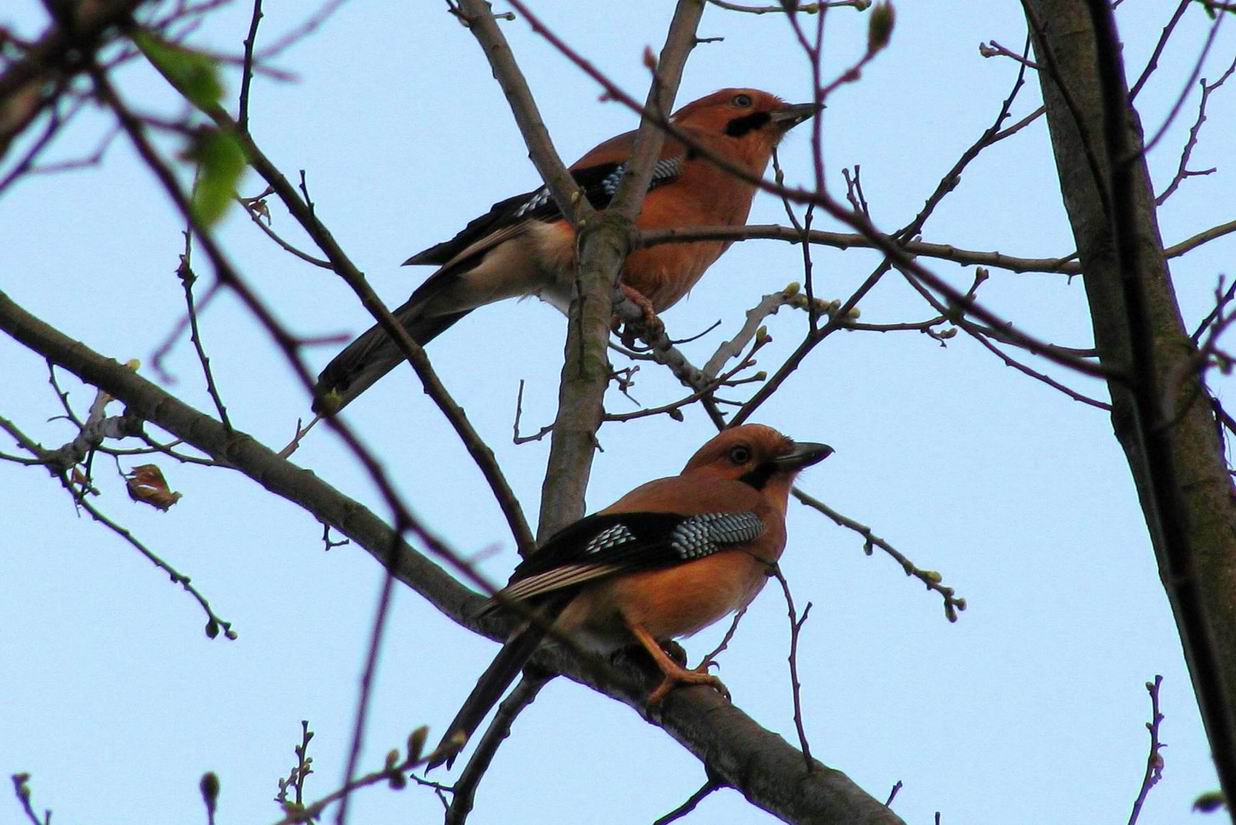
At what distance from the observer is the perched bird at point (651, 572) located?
4824 millimetres

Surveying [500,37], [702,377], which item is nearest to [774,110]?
[500,37]

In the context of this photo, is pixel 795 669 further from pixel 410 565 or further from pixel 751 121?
pixel 751 121

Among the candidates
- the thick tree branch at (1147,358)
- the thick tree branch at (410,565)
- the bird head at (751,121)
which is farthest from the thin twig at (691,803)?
the bird head at (751,121)

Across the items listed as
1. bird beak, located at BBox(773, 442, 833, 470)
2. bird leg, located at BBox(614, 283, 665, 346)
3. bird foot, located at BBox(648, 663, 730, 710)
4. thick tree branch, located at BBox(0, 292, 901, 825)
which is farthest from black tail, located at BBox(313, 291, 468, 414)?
bird foot, located at BBox(648, 663, 730, 710)

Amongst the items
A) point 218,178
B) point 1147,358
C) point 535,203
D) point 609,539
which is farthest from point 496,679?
point 535,203

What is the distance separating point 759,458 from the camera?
668 centimetres

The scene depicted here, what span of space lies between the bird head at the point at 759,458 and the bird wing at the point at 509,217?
149 cm

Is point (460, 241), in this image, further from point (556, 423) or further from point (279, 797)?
point (279, 797)

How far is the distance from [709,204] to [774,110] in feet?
3.13

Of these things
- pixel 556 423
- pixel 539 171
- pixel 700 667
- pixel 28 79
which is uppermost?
pixel 539 171

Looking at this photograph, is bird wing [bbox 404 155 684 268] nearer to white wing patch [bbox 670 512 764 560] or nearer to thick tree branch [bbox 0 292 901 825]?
white wing patch [bbox 670 512 764 560]

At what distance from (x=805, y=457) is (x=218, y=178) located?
16.6ft

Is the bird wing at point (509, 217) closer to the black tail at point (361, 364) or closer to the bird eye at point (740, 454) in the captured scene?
the black tail at point (361, 364)

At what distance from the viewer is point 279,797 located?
15.3 feet
